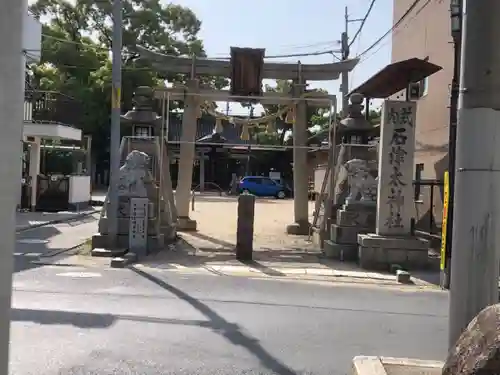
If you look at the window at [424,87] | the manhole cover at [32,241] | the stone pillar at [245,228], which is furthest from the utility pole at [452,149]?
the manhole cover at [32,241]

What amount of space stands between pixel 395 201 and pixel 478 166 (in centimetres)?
953

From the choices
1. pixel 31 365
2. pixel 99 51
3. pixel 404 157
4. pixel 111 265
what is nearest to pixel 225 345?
pixel 31 365

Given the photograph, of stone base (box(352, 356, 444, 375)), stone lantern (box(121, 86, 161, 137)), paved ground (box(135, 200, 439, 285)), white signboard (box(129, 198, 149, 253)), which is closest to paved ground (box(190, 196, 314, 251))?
paved ground (box(135, 200, 439, 285))

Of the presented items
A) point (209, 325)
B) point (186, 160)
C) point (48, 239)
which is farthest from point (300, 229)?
point (209, 325)

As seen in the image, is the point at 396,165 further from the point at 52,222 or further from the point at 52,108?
the point at 52,108

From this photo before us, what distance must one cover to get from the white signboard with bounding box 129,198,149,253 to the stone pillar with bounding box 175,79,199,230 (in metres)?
5.08

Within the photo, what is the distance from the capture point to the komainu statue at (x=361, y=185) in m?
14.7

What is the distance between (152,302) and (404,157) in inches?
275

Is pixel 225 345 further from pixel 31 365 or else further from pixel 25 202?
pixel 25 202

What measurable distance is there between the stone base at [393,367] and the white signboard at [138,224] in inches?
380

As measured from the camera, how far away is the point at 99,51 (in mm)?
43406

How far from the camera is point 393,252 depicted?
13070mm

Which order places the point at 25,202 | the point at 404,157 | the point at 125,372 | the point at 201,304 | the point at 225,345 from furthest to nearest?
1. the point at 25,202
2. the point at 404,157
3. the point at 201,304
4. the point at 225,345
5. the point at 125,372

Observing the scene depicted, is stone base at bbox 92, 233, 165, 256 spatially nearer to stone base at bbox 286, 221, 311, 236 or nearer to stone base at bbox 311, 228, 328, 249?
stone base at bbox 311, 228, 328, 249
